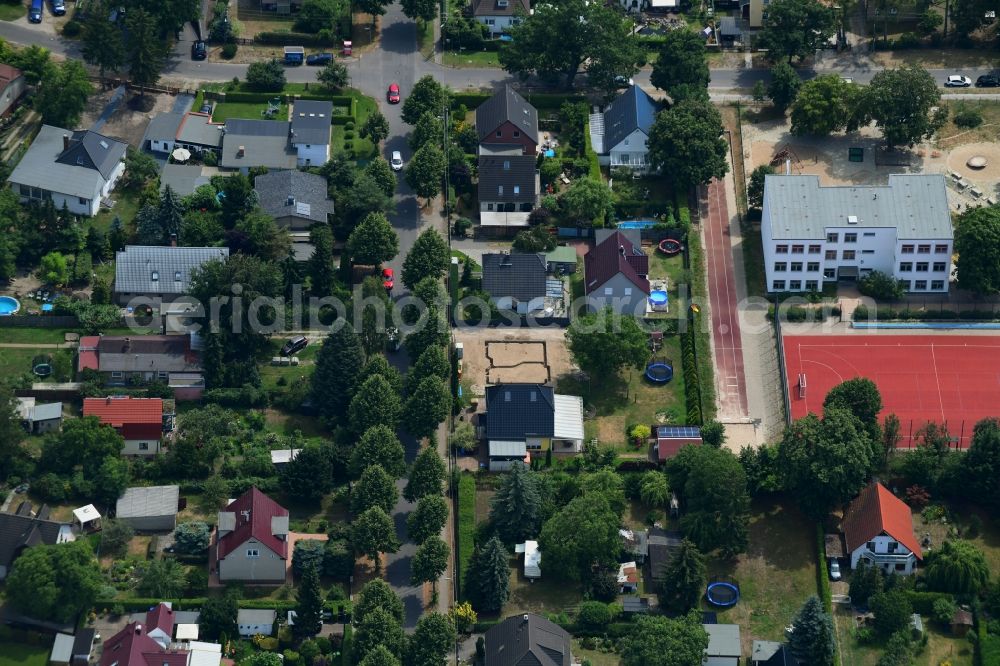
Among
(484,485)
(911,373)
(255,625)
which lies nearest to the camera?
(255,625)

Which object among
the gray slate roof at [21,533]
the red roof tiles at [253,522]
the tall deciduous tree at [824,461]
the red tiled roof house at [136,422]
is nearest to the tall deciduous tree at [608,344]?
the tall deciduous tree at [824,461]

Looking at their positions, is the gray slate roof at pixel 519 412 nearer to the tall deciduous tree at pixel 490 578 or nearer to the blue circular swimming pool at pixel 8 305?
the tall deciduous tree at pixel 490 578

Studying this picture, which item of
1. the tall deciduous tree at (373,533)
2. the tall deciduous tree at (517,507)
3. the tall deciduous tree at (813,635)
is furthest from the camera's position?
the tall deciduous tree at (517,507)

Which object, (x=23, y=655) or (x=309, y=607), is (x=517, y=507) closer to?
(x=309, y=607)

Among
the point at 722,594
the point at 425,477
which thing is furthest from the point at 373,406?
the point at 722,594

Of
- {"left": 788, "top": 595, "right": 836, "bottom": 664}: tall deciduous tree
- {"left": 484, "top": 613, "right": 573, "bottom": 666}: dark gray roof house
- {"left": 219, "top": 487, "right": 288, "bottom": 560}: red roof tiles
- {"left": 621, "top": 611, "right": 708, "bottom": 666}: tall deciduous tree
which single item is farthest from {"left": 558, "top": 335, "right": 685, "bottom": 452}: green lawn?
{"left": 219, "top": 487, "right": 288, "bottom": 560}: red roof tiles

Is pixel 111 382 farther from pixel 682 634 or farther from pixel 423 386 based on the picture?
pixel 682 634

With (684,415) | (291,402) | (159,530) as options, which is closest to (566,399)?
(684,415)
